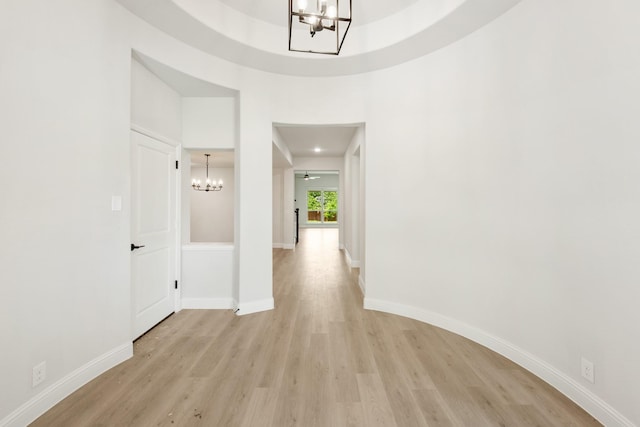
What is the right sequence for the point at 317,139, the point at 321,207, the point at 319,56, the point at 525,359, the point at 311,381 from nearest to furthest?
the point at 311,381, the point at 525,359, the point at 319,56, the point at 317,139, the point at 321,207

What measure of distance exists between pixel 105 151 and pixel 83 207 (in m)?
0.50

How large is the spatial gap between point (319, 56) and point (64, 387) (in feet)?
12.5

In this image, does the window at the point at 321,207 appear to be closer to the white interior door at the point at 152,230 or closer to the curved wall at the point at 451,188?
the curved wall at the point at 451,188

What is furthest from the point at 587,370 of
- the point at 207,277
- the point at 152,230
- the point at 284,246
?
the point at 284,246

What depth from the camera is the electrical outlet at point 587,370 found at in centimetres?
180

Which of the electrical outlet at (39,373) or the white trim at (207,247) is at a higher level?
the white trim at (207,247)

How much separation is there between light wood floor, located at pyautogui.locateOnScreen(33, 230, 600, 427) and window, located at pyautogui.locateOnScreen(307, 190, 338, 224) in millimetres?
13778

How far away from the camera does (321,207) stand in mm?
17062

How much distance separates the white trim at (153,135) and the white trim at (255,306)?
6.98 feet

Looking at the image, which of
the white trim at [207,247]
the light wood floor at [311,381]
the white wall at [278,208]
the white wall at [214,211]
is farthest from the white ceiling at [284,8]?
the white wall at [214,211]

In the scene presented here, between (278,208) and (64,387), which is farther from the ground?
(278,208)

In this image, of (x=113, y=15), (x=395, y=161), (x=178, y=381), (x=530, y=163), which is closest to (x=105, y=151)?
(x=113, y=15)

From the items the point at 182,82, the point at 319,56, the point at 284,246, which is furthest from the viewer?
the point at 284,246

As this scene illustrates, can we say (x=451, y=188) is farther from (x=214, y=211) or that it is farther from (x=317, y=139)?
(x=214, y=211)
